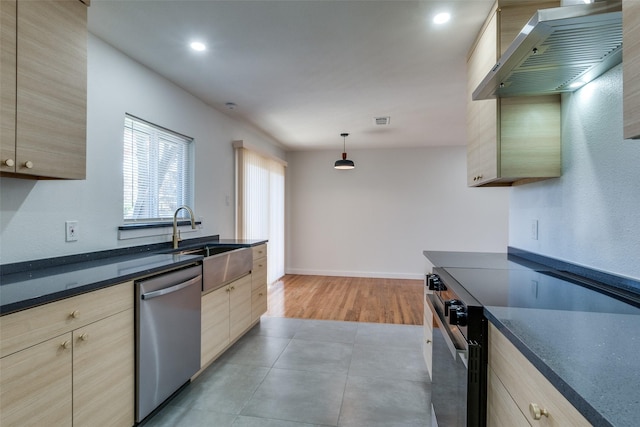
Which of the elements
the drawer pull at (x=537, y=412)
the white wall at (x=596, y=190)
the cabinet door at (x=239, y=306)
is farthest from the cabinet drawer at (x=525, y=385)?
the cabinet door at (x=239, y=306)

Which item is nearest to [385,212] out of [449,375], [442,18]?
[442,18]

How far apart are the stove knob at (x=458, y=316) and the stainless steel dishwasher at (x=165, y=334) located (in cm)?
153

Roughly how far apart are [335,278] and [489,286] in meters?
4.56

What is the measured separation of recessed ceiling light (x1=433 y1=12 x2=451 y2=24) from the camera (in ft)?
5.97

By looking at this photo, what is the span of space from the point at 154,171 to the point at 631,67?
2.97 m

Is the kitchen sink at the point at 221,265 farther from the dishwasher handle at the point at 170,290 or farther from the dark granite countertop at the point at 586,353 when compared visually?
the dark granite countertop at the point at 586,353

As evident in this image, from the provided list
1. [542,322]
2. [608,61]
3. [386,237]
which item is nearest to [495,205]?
[386,237]

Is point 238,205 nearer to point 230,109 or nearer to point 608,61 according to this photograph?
point 230,109

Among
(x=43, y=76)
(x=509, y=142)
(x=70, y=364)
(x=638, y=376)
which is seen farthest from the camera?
(x=509, y=142)

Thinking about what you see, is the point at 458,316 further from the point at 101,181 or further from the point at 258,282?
the point at 258,282

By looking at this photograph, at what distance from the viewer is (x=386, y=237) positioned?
585 centimetres

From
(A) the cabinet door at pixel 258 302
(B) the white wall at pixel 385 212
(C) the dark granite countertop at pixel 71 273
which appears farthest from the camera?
(B) the white wall at pixel 385 212

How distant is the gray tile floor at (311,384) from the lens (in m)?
1.82

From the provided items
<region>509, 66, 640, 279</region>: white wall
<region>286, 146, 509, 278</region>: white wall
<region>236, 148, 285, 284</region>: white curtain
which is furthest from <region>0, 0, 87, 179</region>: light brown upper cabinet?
<region>286, 146, 509, 278</region>: white wall
